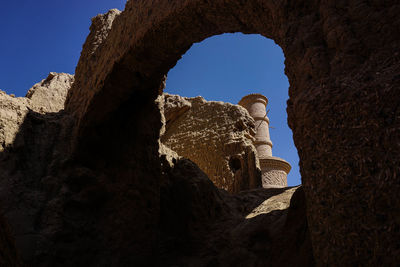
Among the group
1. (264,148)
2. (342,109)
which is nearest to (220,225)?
(342,109)

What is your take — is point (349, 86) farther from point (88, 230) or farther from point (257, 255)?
point (88, 230)

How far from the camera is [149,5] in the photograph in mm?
3578

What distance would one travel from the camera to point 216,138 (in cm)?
859

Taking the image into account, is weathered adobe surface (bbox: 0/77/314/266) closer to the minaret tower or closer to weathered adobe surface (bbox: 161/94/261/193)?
weathered adobe surface (bbox: 161/94/261/193)

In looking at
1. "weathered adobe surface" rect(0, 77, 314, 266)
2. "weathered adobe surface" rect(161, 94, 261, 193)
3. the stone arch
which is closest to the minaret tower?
"weathered adobe surface" rect(161, 94, 261, 193)

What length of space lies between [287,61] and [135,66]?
2.30 m

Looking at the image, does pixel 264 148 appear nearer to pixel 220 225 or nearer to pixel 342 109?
pixel 220 225

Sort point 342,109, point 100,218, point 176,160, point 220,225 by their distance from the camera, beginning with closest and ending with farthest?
point 342,109
point 100,218
point 220,225
point 176,160

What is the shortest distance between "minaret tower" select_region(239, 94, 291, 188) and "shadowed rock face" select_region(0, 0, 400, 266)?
26.3ft

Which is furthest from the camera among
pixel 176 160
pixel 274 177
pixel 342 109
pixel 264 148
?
pixel 264 148

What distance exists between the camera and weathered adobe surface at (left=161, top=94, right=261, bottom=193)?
313 inches

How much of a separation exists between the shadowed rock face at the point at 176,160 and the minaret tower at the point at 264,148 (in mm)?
8028

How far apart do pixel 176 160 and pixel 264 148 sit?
10155mm

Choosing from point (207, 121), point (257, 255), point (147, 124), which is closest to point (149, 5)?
point (147, 124)
